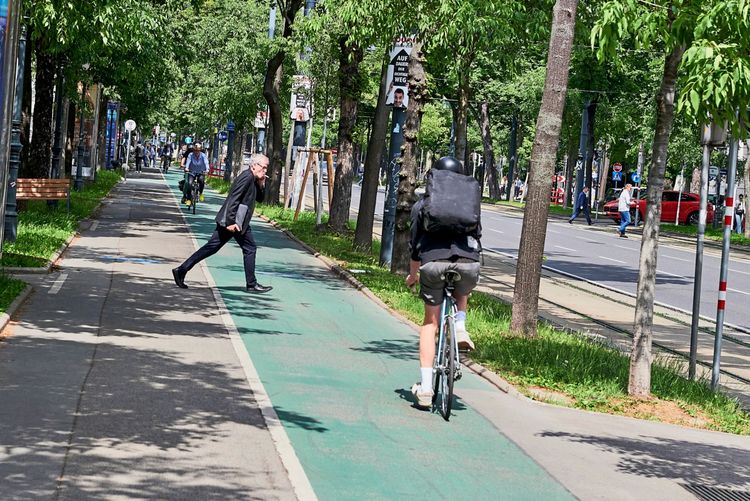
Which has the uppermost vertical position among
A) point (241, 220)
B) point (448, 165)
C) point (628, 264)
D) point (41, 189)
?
point (448, 165)

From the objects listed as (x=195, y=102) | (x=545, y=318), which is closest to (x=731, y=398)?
(x=545, y=318)

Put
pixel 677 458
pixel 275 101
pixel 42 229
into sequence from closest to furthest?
pixel 677 458 → pixel 42 229 → pixel 275 101

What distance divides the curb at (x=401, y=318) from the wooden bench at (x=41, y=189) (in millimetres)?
4741

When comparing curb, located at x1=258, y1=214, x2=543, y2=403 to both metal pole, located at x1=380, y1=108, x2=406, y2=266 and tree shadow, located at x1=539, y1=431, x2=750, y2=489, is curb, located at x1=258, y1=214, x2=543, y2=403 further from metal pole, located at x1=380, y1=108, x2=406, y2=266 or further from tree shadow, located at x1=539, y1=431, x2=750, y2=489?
tree shadow, located at x1=539, y1=431, x2=750, y2=489

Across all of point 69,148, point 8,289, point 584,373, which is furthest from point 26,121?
point 69,148

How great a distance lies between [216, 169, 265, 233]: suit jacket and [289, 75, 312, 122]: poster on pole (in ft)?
65.9

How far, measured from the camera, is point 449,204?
9203mm

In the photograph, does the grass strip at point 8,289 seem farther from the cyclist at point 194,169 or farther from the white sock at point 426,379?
the cyclist at point 194,169

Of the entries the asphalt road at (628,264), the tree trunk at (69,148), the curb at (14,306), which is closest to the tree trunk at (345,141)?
the asphalt road at (628,264)

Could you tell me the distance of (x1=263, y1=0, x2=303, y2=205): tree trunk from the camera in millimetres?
38844

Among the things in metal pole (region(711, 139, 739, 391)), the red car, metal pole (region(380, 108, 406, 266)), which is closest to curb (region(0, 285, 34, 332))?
metal pole (region(711, 139, 739, 391))

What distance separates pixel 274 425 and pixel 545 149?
18.9ft

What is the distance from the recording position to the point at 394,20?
19828mm

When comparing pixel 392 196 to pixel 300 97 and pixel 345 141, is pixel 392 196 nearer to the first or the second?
pixel 345 141
